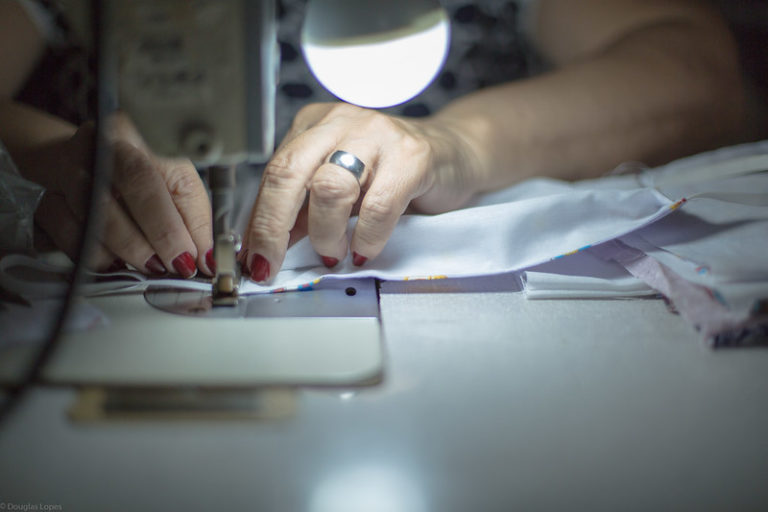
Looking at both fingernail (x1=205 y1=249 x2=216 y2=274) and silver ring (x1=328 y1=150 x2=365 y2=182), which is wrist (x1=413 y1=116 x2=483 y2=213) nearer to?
silver ring (x1=328 y1=150 x2=365 y2=182)

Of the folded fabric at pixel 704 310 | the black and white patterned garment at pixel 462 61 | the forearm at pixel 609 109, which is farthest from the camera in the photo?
the black and white patterned garment at pixel 462 61

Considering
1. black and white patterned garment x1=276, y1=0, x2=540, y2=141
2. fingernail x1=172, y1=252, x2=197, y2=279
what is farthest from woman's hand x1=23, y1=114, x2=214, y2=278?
black and white patterned garment x1=276, y1=0, x2=540, y2=141

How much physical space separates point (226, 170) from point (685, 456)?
324 millimetres

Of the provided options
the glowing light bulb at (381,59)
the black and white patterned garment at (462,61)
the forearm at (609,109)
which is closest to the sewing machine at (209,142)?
the glowing light bulb at (381,59)

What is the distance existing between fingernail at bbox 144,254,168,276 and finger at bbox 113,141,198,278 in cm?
1

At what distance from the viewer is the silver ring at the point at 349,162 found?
479mm

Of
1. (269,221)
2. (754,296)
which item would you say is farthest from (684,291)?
(269,221)

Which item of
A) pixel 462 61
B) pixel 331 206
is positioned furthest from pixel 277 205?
pixel 462 61

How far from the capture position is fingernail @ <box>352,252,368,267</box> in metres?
0.49

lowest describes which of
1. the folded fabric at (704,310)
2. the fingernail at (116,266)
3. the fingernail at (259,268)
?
the folded fabric at (704,310)

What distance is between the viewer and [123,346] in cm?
36

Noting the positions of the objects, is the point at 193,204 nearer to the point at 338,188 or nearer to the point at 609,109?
the point at 338,188

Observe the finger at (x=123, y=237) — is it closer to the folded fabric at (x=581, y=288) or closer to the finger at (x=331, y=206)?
the finger at (x=331, y=206)

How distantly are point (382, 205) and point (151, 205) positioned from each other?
0.62 feet
